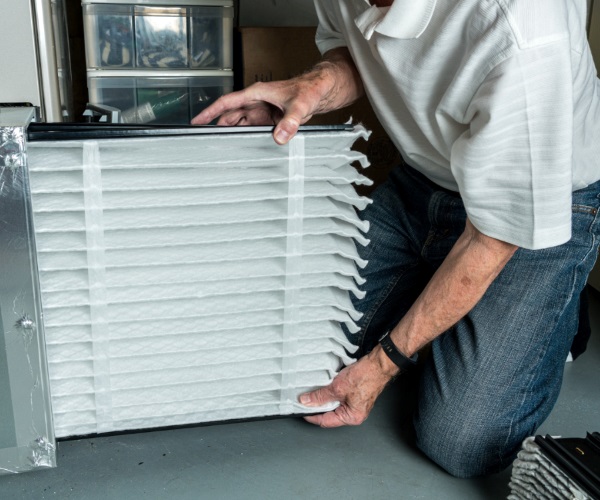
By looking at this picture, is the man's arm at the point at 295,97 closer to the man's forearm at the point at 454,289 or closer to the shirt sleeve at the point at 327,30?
the shirt sleeve at the point at 327,30

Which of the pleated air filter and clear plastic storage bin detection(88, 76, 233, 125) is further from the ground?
clear plastic storage bin detection(88, 76, 233, 125)

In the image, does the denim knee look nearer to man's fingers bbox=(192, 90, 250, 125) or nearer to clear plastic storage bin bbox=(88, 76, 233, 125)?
man's fingers bbox=(192, 90, 250, 125)

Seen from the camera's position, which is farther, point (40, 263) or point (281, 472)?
point (281, 472)

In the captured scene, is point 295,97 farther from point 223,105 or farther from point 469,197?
point 469,197

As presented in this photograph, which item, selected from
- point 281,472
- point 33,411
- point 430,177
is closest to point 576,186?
point 430,177

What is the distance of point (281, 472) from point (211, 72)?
1.10m

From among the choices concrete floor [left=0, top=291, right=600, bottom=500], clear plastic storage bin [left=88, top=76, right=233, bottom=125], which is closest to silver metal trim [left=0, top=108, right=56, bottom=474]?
concrete floor [left=0, top=291, right=600, bottom=500]

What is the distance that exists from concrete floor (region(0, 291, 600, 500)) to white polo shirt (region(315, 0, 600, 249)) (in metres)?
0.48

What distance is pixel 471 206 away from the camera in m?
1.04

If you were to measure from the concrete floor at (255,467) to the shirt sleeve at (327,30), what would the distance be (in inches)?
30.5

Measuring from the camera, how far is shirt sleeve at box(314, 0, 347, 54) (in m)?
1.46

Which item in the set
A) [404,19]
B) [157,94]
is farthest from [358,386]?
[157,94]

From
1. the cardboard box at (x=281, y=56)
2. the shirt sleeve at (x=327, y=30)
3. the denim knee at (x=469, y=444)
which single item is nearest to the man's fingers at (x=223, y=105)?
the shirt sleeve at (x=327, y=30)

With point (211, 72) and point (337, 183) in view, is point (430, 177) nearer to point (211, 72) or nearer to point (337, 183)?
point (337, 183)
